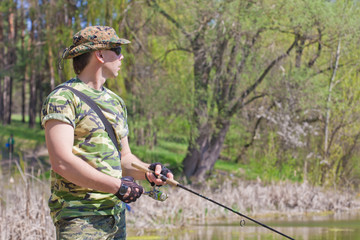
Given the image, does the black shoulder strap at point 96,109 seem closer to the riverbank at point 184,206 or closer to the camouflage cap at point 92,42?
the camouflage cap at point 92,42

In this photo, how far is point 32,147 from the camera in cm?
2927

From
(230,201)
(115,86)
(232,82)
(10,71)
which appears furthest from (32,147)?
(230,201)

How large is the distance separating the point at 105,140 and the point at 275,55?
13203 mm

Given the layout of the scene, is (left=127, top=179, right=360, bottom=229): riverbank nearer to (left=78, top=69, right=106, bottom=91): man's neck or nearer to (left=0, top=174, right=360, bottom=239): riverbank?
(left=0, top=174, right=360, bottom=239): riverbank

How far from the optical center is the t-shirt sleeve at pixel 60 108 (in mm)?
2805

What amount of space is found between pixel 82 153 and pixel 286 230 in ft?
24.9

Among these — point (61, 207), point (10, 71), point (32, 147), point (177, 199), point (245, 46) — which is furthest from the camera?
point (10, 71)

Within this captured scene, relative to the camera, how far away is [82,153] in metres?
2.91

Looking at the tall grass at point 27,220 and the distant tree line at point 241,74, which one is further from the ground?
the distant tree line at point 241,74

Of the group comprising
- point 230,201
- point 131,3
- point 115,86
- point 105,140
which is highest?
point 131,3

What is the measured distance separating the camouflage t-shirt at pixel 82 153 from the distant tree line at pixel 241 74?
11.3m

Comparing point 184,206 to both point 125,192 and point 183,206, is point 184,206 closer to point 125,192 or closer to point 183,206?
point 183,206

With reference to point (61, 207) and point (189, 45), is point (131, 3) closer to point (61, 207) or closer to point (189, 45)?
point (189, 45)

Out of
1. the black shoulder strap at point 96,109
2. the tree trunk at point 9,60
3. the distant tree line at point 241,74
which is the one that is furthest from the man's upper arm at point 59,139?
the tree trunk at point 9,60
